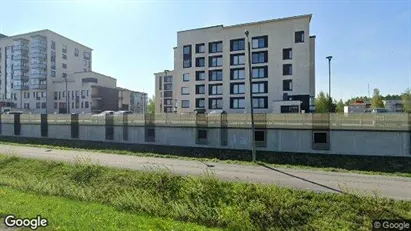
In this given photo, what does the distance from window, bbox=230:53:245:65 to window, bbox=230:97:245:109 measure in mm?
6769

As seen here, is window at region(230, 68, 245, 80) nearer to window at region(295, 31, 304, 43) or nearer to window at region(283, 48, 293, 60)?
window at region(283, 48, 293, 60)

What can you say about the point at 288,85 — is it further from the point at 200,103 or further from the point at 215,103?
the point at 200,103

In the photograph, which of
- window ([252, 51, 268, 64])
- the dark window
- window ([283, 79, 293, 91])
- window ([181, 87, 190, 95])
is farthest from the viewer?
window ([181, 87, 190, 95])

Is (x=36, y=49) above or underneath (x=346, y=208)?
above

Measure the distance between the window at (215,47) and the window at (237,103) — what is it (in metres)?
10.1

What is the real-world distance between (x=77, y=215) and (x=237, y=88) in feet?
148

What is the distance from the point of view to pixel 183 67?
57.8 meters

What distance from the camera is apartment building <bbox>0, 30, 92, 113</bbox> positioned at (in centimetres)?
8069

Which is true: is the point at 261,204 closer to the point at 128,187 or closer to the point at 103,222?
the point at 103,222

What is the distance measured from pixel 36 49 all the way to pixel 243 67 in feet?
209

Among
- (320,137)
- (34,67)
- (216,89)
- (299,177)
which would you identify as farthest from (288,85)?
(34,67)

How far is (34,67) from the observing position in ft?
265

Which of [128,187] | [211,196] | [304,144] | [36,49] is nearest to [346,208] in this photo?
[211,196]

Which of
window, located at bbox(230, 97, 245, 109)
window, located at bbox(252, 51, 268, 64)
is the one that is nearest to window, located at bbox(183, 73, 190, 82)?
window, located at bbox(230, 97, 245, 109)
